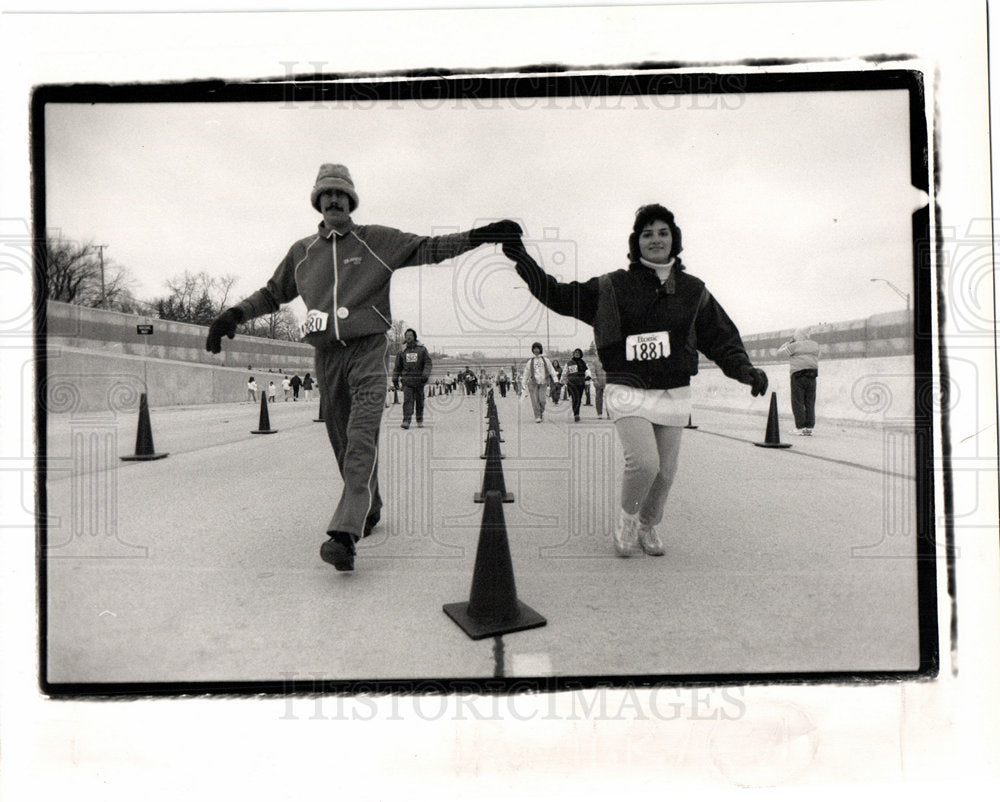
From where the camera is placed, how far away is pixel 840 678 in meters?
1.94

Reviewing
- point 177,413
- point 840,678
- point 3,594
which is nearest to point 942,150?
point 840,678

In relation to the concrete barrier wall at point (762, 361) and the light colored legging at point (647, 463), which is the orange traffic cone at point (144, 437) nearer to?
the concrete barrier wall at point (762, 361)

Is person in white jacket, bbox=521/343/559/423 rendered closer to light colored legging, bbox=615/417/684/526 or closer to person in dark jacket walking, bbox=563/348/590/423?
person in dark jacket walking, bbox=563/348/590/423

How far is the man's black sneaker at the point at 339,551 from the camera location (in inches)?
102

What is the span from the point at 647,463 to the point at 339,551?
4.68 ft

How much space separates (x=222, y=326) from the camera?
9.44ft

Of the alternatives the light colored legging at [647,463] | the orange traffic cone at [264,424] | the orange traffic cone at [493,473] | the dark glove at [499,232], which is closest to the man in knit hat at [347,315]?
the dark glove at [499,232]

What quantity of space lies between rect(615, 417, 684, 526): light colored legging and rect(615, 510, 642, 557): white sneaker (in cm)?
4

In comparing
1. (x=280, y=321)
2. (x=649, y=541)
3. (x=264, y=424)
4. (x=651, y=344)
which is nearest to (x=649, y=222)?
(x=651, y=344)

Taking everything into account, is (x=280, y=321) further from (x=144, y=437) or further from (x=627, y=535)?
(x=144, y=437)

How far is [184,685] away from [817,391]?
3734mm

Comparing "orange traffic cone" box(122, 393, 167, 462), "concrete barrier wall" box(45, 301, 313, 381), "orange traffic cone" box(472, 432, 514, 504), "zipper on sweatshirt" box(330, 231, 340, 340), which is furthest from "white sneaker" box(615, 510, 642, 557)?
"orange traffic cone" box(122, 393, 167, 462)

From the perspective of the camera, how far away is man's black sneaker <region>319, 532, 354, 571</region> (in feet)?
8.46

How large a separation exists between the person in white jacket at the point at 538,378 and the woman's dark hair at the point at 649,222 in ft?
2.01
